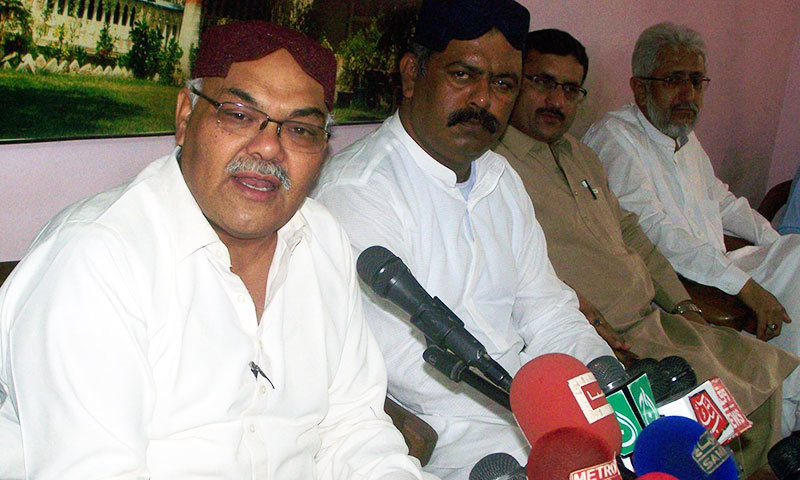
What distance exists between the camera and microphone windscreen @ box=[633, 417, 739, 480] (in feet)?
4.06

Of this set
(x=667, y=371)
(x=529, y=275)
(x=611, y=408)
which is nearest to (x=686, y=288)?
(x=529, y=275)

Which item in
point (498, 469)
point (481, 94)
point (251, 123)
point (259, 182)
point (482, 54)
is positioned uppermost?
point (482, 54)

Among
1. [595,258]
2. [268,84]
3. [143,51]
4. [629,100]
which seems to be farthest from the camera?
[629,100]

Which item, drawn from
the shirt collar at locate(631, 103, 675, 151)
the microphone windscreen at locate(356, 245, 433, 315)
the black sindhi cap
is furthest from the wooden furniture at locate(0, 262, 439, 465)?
the shirt collar at locate(631, 103, 675, 151)

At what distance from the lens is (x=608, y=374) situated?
151 cm

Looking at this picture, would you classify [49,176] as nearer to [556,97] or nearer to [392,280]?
[392,280]

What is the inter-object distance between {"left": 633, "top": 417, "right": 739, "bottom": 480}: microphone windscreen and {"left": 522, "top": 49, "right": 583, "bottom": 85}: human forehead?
2.18 meters

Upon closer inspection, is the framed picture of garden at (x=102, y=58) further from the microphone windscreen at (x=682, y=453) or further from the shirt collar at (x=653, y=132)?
the shirt collar at (x=653, y=132)

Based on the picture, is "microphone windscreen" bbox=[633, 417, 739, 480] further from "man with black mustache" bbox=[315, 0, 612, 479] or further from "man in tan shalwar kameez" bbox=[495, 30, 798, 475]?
"man in tan shalwar kameez" bbox=[495, 30, 798, 475]

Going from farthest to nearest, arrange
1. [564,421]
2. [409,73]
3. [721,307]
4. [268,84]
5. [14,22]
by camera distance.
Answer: [721,307], [409,73], [14,22], [268,84], [564,421]

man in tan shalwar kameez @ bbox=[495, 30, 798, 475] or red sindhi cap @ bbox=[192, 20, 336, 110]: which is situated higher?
red sindhi cap @ bbox=[192, 20, 336, 110]

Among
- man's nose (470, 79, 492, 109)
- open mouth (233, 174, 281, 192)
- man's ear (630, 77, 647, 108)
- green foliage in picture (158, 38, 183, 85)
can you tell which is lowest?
open mouth (233, 174, 281, 192)

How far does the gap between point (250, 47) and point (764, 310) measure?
9.36 ft

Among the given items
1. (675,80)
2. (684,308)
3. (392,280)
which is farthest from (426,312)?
(675,80)
